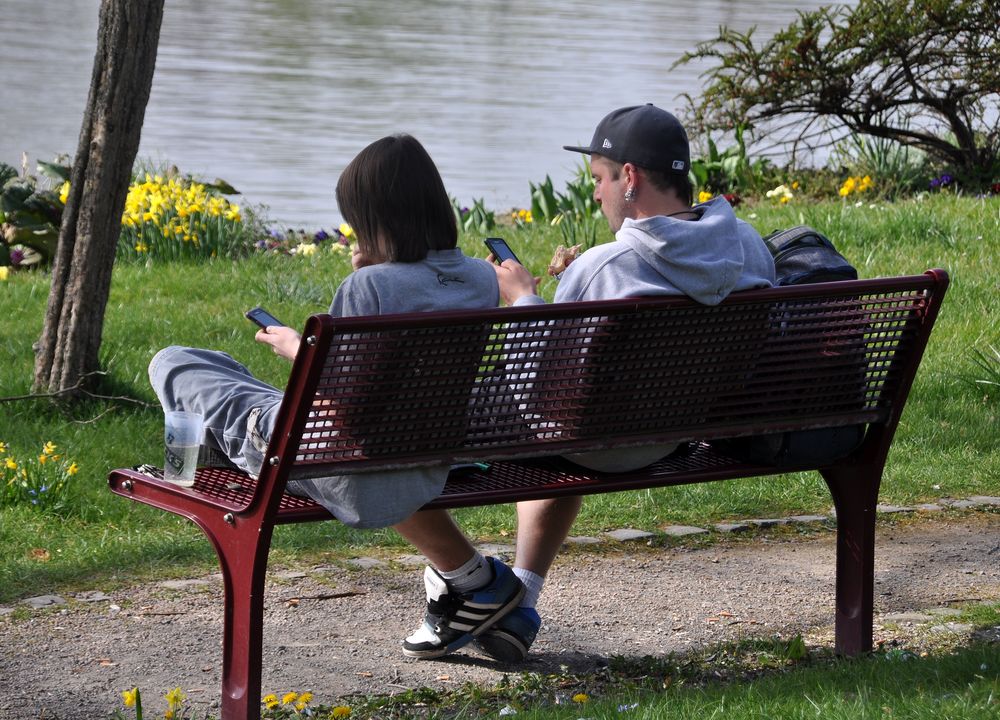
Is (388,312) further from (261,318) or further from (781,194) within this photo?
(781,194)

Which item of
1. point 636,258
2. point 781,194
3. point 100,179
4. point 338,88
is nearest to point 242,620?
point 636,258

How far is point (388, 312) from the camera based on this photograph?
127 inches

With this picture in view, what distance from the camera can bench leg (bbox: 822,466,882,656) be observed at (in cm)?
368

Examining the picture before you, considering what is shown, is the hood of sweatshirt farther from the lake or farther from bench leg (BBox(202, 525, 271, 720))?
the lake

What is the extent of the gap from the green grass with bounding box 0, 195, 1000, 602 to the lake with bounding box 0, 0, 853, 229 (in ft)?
9.53

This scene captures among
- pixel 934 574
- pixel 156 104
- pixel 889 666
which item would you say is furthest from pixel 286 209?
pixel 889 666

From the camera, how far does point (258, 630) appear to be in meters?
3.01

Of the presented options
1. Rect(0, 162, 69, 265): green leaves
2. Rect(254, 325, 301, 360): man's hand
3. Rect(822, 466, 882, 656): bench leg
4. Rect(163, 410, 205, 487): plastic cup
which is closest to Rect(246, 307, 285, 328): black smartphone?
Rect(254, 325, 301, 360): man's hand

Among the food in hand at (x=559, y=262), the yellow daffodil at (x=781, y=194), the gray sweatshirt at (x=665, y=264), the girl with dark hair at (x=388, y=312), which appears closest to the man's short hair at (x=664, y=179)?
the gray sweatshirt at (x=665, y=264)

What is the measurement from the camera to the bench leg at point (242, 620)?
300cm

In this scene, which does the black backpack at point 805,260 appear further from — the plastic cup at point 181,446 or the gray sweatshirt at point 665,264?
the plastic cup at point 181,446

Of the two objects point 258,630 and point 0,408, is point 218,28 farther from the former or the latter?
point 258,630

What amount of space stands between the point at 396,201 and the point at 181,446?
71cm

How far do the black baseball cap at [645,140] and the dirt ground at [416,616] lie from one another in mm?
1217
